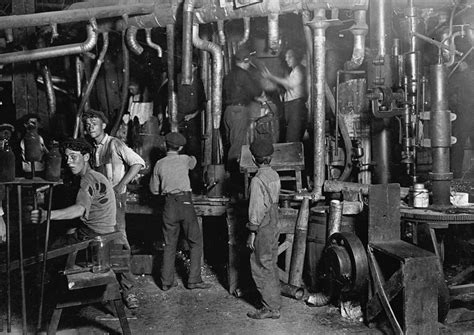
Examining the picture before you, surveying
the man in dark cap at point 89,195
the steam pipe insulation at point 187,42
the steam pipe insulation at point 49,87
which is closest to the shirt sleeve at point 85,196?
the man in dark cap at point 89,195

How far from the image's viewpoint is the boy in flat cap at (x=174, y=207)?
5953 millimetres

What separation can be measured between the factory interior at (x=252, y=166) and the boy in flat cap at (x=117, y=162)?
0.12 feet

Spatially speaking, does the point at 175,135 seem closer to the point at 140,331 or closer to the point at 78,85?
the point at 140,331

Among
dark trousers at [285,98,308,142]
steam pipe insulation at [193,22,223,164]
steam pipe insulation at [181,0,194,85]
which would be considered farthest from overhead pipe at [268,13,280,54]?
dark trousers at [285,98,308,142]

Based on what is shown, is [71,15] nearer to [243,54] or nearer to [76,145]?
[243,54]

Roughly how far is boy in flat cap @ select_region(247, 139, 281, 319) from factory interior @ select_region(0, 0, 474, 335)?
0.08ft

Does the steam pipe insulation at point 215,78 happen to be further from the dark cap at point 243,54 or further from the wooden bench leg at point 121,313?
the wooden bench leg at point 121,313

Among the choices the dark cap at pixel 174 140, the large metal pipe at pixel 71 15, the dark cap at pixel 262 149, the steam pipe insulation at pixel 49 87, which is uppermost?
the large metal pipe at pixel 71 15

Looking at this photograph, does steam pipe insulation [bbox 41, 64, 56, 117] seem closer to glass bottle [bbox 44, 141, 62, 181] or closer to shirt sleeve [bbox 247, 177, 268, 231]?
shirt sleeve [bbox 247, 177, 268, 231]

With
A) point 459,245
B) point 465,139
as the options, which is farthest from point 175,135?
point 465,139

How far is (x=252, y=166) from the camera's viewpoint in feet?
21.0

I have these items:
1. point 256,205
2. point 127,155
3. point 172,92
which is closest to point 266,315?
point 256,205

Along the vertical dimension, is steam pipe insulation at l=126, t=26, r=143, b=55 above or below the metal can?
above

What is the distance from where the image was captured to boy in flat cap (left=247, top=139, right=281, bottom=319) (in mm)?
5039
